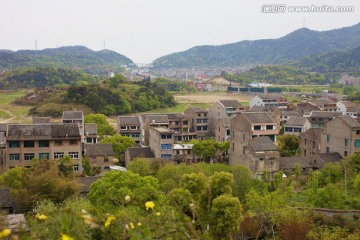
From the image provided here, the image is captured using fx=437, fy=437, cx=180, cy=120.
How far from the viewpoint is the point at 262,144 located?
28328 mm

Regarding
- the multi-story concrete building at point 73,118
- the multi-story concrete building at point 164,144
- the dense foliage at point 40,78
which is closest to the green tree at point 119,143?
the multi-story concrete building at point 164,144

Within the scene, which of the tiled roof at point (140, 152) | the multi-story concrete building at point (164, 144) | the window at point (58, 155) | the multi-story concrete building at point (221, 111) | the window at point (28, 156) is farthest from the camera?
the multi-story concrete building at point (221, 111)

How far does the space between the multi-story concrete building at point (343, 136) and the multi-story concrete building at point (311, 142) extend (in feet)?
4.04

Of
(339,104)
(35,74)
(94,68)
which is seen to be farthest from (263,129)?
(94,68)

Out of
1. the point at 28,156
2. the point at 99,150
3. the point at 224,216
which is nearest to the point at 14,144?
the point at 28,156

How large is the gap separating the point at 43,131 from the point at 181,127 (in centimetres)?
1915

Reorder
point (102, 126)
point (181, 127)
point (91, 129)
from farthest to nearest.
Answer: point (181, 127) < point (102, 126) < point (91, 129)

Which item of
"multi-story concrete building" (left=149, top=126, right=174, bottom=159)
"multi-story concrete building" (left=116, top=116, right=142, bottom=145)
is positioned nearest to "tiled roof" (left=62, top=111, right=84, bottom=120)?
"multi-story concrete building" (left=116, top=116, right=142, bottom=145)

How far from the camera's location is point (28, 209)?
18.8 meters

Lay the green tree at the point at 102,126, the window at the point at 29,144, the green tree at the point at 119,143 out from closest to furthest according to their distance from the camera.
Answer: the window at the point at 29,144
the green tree at the point at 119,143
the green tree at the point at 102,126

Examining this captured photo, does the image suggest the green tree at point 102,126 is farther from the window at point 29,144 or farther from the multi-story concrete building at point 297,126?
the multi-story concrete building at point 297,126

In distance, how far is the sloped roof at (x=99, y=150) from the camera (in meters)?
30.8

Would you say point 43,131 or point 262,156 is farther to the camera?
point 262,156

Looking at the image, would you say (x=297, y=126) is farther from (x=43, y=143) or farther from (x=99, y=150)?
(x=43, y=143)
